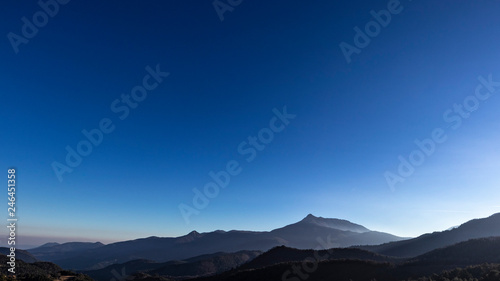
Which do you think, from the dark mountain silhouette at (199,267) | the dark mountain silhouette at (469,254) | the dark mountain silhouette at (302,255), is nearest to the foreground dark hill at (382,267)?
the dark mountain silhouette at (469,254)

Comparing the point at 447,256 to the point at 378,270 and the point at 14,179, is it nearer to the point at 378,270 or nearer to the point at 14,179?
the point at 378,270

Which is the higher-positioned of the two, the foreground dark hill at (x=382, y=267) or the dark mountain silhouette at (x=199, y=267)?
the foreground dark hill at (x=382, y=267)

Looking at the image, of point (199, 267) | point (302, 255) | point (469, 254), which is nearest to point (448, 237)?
point (302, 255)

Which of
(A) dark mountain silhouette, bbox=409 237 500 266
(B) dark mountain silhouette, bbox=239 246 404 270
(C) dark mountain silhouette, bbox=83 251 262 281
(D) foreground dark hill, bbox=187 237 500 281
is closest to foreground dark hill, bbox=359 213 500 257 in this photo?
(B) dark mountain silhouette, bbox=239 246 404 270

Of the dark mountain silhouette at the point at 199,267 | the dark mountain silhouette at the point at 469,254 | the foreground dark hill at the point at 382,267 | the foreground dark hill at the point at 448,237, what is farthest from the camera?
the dark mountain silhouette at the point at 199,267

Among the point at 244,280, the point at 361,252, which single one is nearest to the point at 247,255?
the point at 361,252

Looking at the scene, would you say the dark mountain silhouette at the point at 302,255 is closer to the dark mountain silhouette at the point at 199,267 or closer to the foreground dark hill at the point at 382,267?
the foreground dark hill at the point at 382,267

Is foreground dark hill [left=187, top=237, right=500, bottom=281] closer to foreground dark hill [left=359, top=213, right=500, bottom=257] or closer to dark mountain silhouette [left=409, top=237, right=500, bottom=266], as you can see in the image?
dark mountain silhouette [left=409, top=237, right=500, bottom=266]

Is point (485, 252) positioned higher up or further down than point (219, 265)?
higher up
